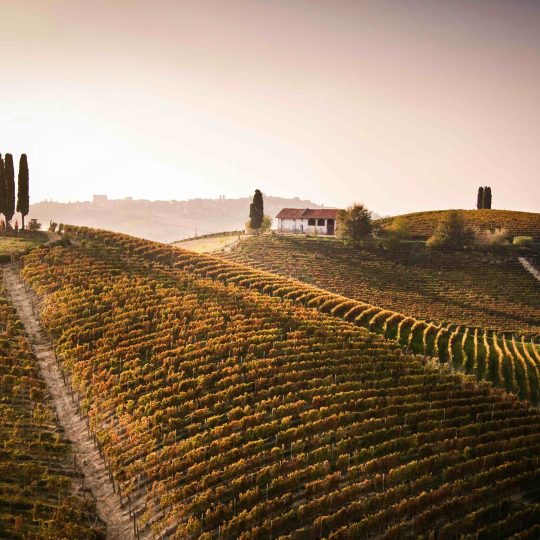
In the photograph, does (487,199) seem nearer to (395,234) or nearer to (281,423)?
(395,234)

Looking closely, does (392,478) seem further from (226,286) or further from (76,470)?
(226,286)

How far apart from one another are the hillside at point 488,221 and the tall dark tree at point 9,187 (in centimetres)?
6113

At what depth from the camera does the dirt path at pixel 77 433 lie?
2141 cm

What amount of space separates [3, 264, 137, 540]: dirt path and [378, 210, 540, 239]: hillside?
69642 mm

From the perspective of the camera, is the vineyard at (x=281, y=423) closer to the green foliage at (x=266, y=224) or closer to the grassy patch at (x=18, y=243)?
the grassy patch at (x=18, y=243)

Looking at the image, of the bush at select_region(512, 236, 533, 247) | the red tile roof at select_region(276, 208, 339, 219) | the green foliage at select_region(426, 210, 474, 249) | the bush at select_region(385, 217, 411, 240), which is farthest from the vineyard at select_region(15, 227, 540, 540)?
the red tile roof at select_region(276, 208, 339, 219)

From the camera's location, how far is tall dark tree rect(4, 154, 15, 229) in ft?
211

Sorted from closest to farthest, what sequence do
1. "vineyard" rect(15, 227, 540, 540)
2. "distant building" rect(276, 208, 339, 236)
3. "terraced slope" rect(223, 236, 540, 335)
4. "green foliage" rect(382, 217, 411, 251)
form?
"vineyard" rect(15, 227, 540, 540) → "terraced slope" rect(223, 236, 540, 335) → "green foliage" rect(382, 217, 411, 251) → "distant building" rect(276, 208, 339, 236)

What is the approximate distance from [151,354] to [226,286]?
1658 centimetres

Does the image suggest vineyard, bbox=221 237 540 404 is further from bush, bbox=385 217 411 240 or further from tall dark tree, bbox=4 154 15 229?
tall dark tree, bbox=4 154 15 229

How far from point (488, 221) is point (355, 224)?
29760mm

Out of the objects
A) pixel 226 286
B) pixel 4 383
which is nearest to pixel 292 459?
pixel 4 383

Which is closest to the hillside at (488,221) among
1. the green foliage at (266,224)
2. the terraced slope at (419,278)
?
the terraced slope at (419,278)

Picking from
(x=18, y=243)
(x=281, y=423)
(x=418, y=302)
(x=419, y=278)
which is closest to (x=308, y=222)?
(x=419, y=278)
